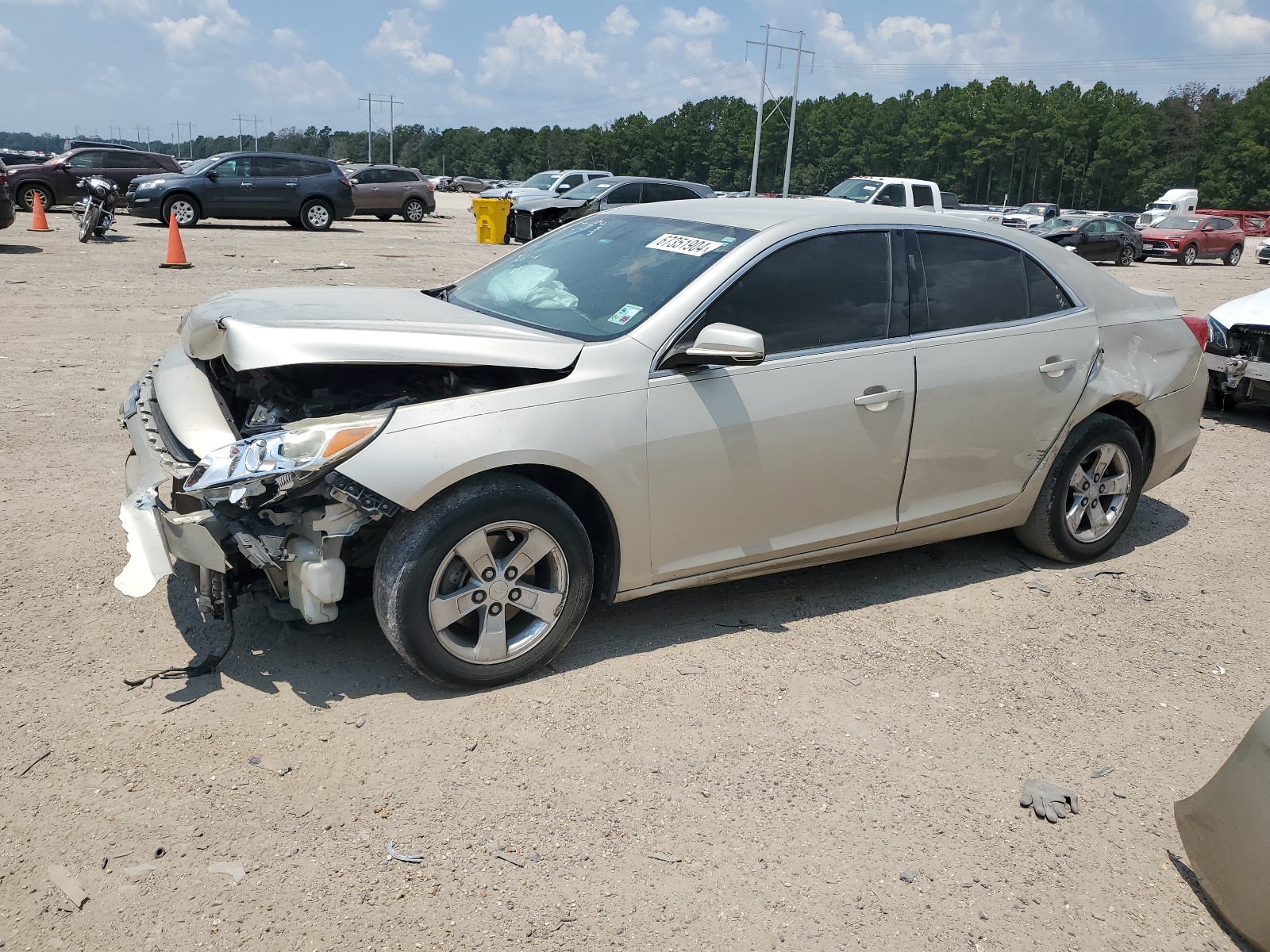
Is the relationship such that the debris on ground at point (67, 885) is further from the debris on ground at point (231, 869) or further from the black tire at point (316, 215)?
the black tire at point (316, 215)

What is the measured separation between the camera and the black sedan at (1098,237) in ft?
95.7

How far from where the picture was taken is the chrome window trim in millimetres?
3896

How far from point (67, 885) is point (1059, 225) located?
32132 millimetres

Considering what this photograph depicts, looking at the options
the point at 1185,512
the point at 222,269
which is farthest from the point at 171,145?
the point at 1185,512

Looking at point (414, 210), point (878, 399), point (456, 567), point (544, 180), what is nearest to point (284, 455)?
point (456, 567)

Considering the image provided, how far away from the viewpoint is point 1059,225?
3048 cm

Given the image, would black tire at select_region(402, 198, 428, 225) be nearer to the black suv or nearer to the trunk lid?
the black suv

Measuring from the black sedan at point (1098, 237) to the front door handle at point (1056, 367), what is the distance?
25693mm

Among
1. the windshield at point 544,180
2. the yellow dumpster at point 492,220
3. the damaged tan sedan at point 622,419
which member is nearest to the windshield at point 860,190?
the yellow dumpster at point 492,220

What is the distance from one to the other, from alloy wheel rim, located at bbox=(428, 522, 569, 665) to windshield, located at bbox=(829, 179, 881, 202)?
2158 centimetres

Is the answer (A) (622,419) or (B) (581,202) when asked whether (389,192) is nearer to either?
(B) (581,202)

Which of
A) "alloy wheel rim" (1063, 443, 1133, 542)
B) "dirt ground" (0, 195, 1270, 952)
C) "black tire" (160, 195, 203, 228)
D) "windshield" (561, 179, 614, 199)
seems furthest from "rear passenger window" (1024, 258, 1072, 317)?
"black tire" (160, 195, 203, 228)

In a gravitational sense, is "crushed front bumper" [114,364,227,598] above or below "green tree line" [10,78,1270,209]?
below

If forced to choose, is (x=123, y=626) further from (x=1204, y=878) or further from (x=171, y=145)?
(x=171, y=145)
